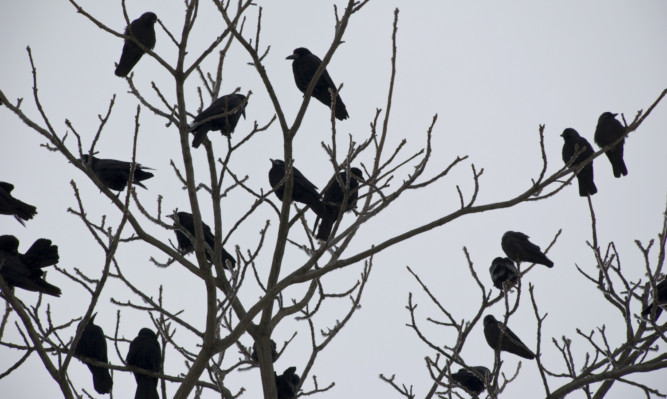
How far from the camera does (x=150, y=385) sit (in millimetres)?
4203

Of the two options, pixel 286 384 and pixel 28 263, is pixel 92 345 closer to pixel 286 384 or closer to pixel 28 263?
pixel 28 263

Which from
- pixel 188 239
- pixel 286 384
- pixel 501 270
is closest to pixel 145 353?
pixel 188 239

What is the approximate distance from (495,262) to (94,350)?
12.7ft

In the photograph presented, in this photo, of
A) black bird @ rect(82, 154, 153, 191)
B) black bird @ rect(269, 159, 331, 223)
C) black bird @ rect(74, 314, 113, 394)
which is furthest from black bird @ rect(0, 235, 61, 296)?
black bird @ rect(82, 154, 153, 191)

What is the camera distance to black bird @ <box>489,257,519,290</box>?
249 inches

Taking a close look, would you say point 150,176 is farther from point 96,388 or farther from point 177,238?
point 96,388

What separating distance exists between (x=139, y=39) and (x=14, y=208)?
10.0 feet

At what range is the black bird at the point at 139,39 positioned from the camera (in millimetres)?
6105

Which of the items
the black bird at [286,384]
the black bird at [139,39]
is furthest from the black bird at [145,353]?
the black bird at [139,39]

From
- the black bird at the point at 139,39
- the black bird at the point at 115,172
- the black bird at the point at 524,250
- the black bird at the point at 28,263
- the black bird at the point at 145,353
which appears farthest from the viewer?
the black bird at the point at 524,250

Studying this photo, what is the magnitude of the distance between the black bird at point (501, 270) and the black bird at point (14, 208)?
4.12 m

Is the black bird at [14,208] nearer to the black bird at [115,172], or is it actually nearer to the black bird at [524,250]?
the black bird at [115,172]

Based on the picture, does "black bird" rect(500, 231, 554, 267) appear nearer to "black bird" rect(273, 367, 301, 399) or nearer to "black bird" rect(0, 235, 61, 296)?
"black bird" rect(273, 367, 301, 399)

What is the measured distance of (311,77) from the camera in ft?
21.2
